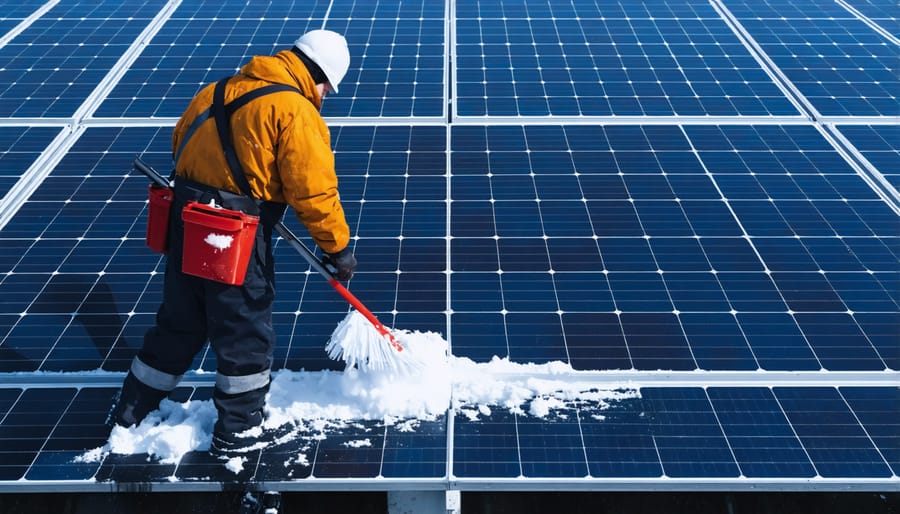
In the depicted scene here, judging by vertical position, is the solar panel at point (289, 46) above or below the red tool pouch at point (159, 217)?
below

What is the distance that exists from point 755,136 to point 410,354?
13.5 ft

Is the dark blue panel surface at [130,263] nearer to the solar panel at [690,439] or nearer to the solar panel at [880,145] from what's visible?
the solar panel at [690,439]

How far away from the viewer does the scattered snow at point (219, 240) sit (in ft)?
11.8

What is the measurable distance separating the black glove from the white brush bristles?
1.33 ft

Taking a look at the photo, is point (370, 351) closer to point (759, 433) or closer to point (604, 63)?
point (759, 433)

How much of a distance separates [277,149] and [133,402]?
1721mm

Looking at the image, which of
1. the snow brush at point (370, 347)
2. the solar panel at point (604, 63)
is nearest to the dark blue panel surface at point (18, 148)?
the snow brush at point (370, 347)

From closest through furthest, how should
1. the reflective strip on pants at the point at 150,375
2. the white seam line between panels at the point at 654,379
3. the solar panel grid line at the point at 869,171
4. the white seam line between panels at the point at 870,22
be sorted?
the reflective strip on pants at the point at 150,375
the white seam line between panels at the point at 654,379
the solar panel grid line at the point at 869,171
the white seam line between panels at the point at 870,22

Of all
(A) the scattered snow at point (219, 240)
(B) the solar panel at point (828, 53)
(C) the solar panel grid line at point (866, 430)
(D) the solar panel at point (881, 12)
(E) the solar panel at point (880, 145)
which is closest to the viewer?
(A) the scattered snow at point (219, 240)

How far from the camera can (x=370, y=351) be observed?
4359 millimetres

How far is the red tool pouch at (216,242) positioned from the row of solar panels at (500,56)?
347 cm

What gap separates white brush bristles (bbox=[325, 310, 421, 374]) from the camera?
4.35m

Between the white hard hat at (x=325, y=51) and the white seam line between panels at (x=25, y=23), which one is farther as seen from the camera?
the white seam line between panels at (x=25, y=23)

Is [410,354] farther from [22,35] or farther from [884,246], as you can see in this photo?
[22,35]
